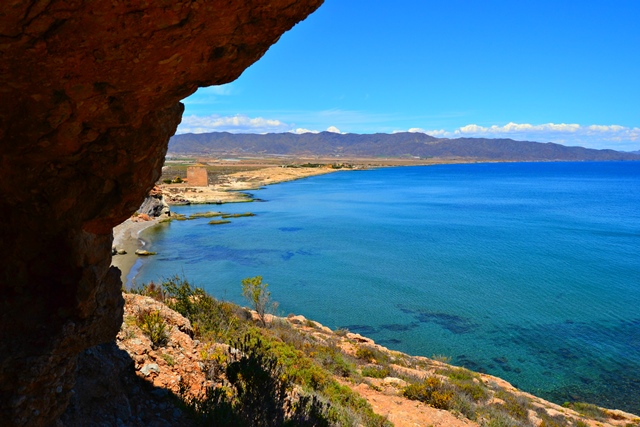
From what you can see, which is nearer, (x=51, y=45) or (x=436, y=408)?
(x=51, y=45)

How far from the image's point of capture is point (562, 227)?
44.5 meters

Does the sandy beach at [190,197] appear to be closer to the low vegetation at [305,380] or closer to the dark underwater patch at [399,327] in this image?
the low vegetation at [305,380]

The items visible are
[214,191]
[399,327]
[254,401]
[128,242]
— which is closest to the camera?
[254,401]

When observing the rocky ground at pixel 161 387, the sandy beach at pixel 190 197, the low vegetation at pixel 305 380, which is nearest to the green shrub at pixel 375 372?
the low vegetation at pixel 305 380

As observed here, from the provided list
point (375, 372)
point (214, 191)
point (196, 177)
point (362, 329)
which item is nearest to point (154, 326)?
point (375, 372)

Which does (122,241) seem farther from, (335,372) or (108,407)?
(108,407)

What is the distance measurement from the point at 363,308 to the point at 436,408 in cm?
1268

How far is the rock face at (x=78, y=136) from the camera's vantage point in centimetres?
325

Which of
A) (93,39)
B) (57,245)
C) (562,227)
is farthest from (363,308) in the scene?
(562,227)

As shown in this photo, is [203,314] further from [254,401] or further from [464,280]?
[464,280]

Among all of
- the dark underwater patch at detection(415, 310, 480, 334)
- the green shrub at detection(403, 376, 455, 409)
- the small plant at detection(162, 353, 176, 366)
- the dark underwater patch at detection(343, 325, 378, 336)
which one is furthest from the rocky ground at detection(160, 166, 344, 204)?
the small plant at detection(162, 353, 176, 366)

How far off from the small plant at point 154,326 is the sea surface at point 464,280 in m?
12.5

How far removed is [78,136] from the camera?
4113 millimetres

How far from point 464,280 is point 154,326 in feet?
75.1
